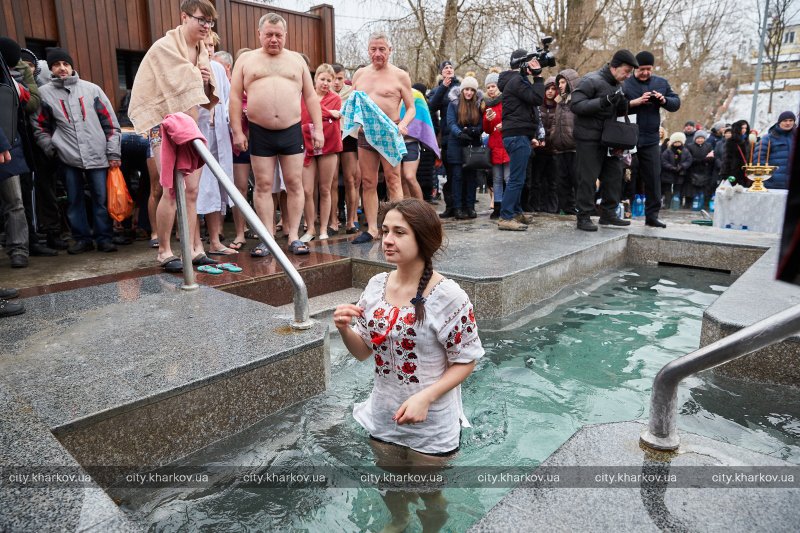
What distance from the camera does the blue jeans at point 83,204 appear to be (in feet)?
20.0

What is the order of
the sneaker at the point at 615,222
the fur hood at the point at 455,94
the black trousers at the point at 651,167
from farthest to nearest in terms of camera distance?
the fur hood at the point at 455,94 → the sneaker at the point at 615,222 → the black trousers at the point at 651,167

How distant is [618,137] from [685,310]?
270 cm

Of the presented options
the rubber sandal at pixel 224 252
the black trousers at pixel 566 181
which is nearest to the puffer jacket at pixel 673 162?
the black trousers at pixel 566 181

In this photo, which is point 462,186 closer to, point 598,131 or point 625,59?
point 598,131

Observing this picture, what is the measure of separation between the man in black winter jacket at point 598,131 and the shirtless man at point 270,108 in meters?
3.50

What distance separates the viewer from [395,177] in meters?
6.51

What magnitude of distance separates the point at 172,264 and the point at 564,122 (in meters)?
6.20

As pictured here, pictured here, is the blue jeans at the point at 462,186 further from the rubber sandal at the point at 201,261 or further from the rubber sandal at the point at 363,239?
the rubber sandal at the point at 201,261

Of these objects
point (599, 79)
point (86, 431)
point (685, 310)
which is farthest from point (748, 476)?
point (599, 79)

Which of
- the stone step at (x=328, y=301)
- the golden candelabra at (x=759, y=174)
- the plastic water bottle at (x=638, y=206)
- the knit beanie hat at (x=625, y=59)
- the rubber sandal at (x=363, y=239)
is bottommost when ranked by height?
the stone step at (x=328, y=301)

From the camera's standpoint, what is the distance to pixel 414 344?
226 centimetres

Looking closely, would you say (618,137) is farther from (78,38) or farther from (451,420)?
(78,38)

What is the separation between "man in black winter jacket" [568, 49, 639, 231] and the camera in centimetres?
681

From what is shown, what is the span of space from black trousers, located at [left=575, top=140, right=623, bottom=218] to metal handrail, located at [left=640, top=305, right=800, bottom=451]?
5736mm
